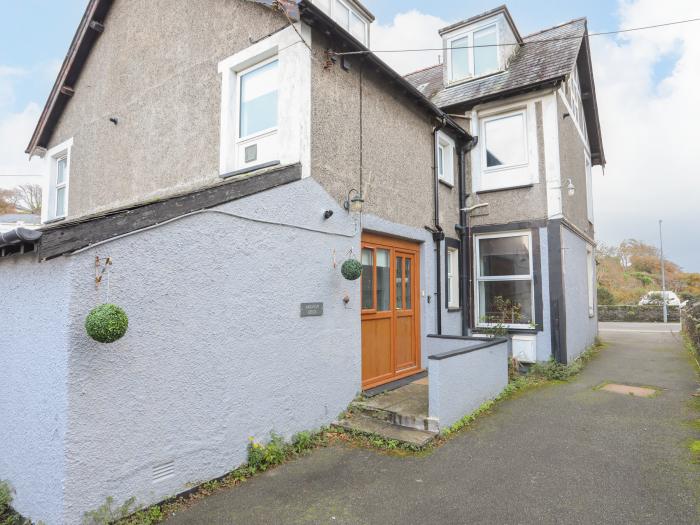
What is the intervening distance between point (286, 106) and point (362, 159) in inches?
60.5

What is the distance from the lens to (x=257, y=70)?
6211mm

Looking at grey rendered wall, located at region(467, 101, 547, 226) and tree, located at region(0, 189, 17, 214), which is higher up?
tree, located at region(0, 189, 17, 214)

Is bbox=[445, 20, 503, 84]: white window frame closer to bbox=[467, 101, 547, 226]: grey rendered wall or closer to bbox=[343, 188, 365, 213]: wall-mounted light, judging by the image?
bbox=[467, 101, 547, 226]: grey rendered wall

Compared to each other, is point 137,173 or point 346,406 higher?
point 137,173

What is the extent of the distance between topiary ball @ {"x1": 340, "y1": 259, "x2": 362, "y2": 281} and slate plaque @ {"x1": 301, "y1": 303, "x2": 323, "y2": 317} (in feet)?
1.79

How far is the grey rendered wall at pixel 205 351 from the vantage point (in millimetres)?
3264

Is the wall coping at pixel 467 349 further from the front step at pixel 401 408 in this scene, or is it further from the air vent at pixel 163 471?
the air vent at pixel 163 471

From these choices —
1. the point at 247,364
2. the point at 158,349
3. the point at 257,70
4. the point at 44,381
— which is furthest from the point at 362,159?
the point at 44,381

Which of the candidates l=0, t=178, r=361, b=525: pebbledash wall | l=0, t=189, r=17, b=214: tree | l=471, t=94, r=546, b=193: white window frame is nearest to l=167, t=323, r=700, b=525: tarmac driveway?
l=0, t=178, r=361, b=525: pebbledash wall

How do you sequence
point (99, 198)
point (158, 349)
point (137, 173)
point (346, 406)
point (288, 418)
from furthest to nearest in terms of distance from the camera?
1. point (99, 198)
2. point (137, 173)
3. point (346, 406)
4. point (288, 418)
5. point (158, 349)

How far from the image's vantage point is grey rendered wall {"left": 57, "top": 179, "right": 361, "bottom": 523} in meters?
3.26

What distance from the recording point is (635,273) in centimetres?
3931

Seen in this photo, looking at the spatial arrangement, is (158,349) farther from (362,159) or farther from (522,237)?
(522,237)

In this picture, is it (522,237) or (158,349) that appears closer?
(158,349)
